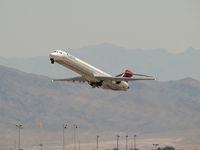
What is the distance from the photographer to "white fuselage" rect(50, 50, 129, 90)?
174000 mm

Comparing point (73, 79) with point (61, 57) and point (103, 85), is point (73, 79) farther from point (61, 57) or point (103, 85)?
point (61, 57)

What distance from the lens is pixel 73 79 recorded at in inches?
7633

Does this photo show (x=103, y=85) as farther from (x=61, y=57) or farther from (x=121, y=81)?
(x=61, y=57)

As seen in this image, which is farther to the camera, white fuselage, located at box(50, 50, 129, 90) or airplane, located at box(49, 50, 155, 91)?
airplane, located at box(49, 50, 155, 91)

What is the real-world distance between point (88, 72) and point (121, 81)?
1136 centimetres

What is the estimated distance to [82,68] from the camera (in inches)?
7116

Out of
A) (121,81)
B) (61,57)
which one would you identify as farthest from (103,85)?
Answer: (61,57)

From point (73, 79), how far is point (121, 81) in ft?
35.0

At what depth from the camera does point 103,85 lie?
189125 millimetres

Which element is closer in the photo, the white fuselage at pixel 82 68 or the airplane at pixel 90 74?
the white fuselage at pixel 82 68

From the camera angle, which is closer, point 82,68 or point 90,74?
point 82,68

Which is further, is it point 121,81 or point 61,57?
point 121,81

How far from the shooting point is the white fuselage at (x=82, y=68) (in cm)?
17400

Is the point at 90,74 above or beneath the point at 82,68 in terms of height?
beneath
